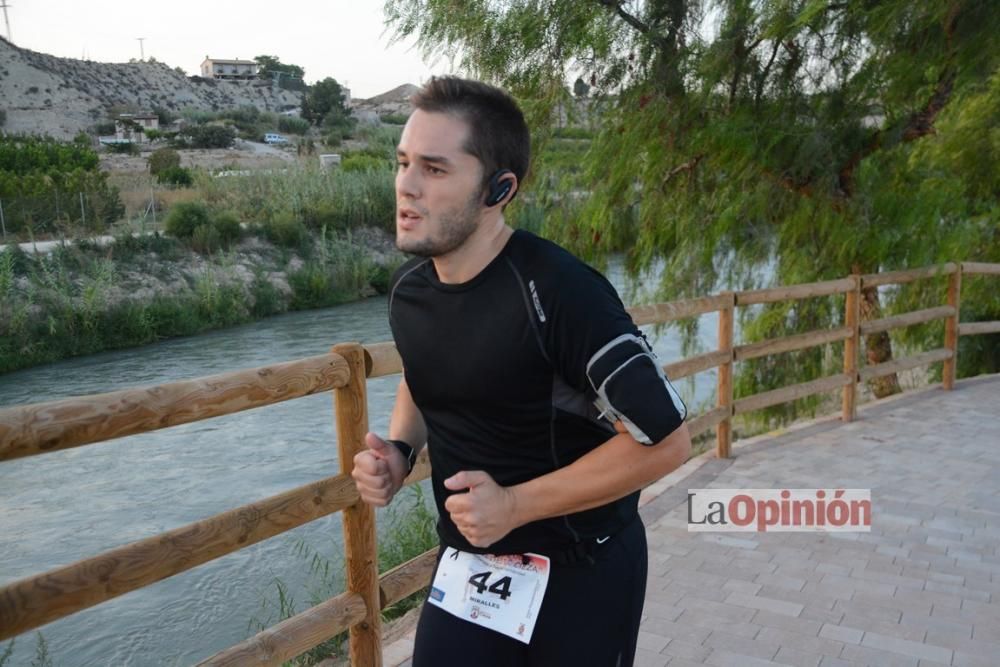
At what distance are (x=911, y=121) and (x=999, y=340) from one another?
16.0 ft

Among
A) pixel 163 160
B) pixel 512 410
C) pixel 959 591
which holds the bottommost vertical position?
pixel 959 591

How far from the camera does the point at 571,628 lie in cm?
187

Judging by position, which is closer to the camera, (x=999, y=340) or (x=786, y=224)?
(x=786, y=224)

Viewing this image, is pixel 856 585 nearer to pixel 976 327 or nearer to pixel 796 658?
pixel 796 658

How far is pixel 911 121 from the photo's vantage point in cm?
807

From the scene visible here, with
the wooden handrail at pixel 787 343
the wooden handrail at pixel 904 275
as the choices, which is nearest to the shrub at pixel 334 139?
the wooden handrail at pixel 904 275

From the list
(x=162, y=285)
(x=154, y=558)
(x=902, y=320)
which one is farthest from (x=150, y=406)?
(x=162, y=285)

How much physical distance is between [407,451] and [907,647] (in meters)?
2.59

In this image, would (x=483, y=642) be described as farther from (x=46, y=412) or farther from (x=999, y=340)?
(x=999, y=340)

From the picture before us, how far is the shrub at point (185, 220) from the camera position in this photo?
23.3 metres

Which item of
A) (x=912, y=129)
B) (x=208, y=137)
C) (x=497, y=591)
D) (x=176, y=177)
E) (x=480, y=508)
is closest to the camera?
(x=480, y=508)

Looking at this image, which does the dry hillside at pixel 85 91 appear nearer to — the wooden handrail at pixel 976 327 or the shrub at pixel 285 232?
the shrub at pixel 285 232

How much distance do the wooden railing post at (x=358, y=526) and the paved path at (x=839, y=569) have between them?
0.45 metres

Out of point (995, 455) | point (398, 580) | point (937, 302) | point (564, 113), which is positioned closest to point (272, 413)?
point (564, 113)
